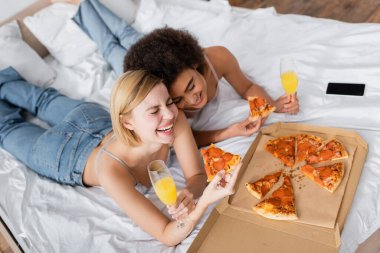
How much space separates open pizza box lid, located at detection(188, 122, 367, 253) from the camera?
51.7 inches

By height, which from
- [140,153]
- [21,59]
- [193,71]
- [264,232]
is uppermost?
[193,71]

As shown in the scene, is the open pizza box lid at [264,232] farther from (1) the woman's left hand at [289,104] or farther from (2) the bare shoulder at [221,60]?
(2) the bare shoulder at [221,60]

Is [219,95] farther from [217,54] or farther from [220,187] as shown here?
[220,187]

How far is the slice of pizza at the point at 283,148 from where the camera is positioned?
164cm

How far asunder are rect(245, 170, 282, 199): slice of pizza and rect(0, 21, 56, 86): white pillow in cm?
189

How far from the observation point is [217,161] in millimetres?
1680

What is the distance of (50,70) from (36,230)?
144cm

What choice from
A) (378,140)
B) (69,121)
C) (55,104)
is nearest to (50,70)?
(55,104)

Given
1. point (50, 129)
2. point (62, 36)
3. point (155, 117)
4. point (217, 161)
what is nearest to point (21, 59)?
point (62, 36)

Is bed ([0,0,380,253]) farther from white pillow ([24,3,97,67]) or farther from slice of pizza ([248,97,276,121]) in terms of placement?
slice of pizza ([248,97,276,121])

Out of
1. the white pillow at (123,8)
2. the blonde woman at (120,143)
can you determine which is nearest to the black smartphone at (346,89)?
the blonde woman at (120,143)

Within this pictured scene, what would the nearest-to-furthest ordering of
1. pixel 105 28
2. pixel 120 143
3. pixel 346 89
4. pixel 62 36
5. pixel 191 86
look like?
pixel 120 143 → pixel 191 86 → pixel 346 89 → pixel 105 28 → pixel 62 36

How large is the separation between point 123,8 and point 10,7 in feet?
3.04

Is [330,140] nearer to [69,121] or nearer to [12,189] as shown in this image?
[69,121]
